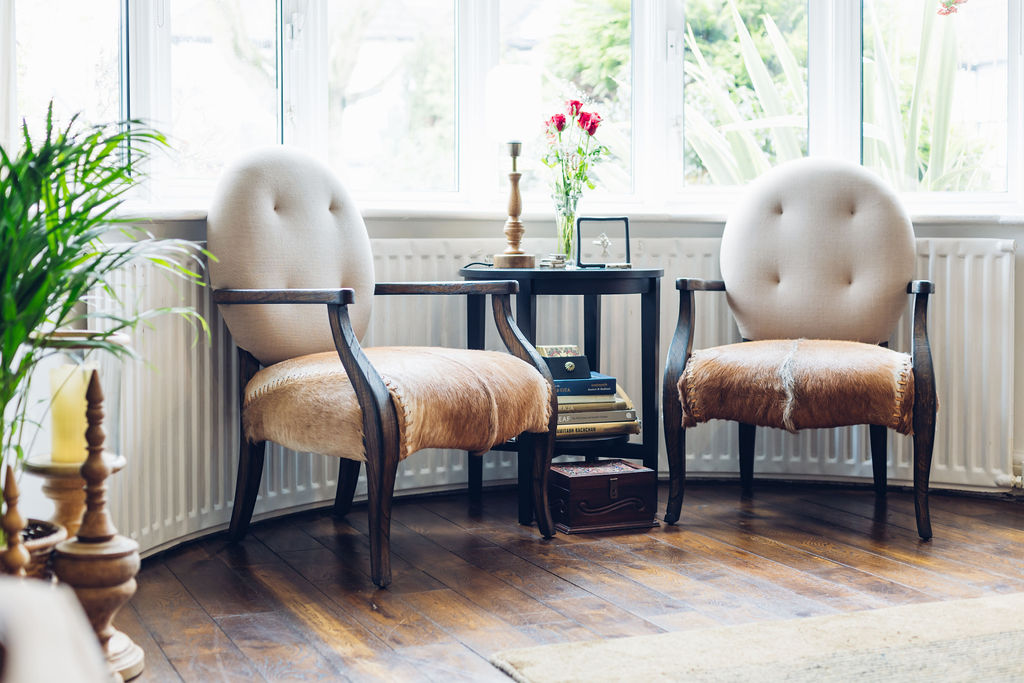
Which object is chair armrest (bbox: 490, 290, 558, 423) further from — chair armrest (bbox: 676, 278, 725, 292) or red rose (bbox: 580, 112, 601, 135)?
red rose (bbox: 580, 112, 601, 135)

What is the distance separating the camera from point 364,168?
10.7 feet

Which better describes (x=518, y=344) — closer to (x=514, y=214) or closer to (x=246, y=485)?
(x=514, y=214)

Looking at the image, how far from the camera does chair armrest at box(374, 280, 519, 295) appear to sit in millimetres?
2660

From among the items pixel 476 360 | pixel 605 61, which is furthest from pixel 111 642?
pixel 605 61

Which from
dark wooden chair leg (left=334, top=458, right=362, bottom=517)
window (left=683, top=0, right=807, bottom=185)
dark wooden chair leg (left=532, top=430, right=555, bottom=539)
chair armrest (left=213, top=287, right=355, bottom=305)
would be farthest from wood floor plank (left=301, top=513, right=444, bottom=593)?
window (left=683, top=0, right=807, bottom=185)

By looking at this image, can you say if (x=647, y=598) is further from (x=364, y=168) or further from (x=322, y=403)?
(x=364, y=168)

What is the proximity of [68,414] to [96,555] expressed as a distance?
0.24 metres

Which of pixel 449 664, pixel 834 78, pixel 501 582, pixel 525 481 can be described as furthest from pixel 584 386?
pixel 834 78

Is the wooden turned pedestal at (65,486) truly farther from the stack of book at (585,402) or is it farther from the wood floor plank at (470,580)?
the stack of book at (585,402)

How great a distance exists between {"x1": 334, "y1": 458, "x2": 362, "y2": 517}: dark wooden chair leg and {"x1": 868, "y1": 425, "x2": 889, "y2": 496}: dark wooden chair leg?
1468 millimetres

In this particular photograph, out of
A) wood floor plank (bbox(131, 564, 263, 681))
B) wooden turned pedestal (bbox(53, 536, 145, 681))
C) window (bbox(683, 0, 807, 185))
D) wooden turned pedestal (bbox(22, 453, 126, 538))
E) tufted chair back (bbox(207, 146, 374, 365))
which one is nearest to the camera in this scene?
wooden turned pedestal (bbox(53, 536, 145, 681))

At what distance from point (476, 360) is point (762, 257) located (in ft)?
3.36

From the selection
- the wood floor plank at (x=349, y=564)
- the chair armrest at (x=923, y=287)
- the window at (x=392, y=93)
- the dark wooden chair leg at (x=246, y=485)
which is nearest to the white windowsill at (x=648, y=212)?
the window at (x=392, y=93)

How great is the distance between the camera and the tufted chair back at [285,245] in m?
2.52
